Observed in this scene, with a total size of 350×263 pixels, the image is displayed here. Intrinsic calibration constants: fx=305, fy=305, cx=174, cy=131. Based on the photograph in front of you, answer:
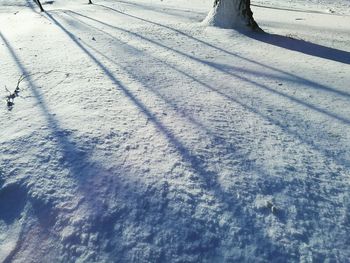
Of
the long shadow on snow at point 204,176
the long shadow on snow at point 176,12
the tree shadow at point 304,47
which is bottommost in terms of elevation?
the long shadow on snow at point 204,176

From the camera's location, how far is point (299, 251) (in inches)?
67.6

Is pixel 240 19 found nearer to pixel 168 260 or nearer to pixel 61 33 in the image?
pixel 61 33

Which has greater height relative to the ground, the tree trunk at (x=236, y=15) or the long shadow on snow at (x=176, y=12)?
the tree trunk at (x=236, y=15)

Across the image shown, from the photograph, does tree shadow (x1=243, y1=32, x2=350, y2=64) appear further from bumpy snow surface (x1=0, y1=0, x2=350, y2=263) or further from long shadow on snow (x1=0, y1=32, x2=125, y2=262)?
long shadow on snow (x1=0, y1=32, x2=125, y2=262)

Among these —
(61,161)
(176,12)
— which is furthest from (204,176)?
(176,12)

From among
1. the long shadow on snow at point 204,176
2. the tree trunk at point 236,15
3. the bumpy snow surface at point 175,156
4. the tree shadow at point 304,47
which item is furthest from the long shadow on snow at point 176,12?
the long shadow on snow at point 204,176

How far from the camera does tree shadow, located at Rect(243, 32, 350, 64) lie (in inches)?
173

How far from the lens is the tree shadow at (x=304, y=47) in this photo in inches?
173

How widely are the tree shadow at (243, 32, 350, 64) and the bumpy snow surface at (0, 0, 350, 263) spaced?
0.09 m

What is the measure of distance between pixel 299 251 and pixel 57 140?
191 centimetres

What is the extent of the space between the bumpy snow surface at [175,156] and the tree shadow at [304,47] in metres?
0.09

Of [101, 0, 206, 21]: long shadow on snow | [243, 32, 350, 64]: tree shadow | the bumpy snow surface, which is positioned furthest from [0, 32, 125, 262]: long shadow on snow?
[101, 0, 206, 21]: long shadow on snow

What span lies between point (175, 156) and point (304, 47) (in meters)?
3.49

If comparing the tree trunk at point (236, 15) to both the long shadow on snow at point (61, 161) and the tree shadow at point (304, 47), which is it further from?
the long shadow on snow at point (61, 161)
